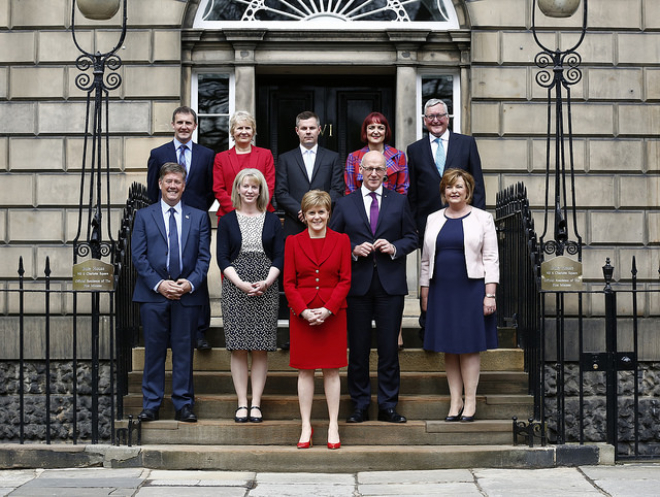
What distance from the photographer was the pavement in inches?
258

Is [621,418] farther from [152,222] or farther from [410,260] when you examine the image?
[152,222]

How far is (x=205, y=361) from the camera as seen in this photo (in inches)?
341

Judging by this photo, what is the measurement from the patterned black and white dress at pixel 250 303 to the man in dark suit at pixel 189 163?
3.05ft

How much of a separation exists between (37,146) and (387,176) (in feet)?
15.6

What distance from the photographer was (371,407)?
26.4 feet

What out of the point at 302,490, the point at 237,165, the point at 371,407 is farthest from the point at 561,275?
the point at 237,165

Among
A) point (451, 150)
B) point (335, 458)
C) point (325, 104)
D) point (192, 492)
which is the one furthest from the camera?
point (325, 104)

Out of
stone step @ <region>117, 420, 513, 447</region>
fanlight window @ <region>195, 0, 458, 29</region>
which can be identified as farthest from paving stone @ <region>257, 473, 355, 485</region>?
fanlight window @ <region>195, 0, 458, 29</region>

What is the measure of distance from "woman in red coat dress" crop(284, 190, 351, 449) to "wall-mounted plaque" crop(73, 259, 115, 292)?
1.43 meters

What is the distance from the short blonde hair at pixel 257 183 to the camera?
7738mm

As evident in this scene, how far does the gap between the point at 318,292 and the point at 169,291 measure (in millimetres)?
1139

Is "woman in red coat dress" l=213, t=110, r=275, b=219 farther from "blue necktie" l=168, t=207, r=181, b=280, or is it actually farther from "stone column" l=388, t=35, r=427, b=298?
"stone column" l=388, t=35, r=427, b=298

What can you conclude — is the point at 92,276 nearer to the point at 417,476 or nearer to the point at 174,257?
the point at 174,257

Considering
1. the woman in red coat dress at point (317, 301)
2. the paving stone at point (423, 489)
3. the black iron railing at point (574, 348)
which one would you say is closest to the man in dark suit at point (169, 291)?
the woman in red coat dress at point (317, 301)
